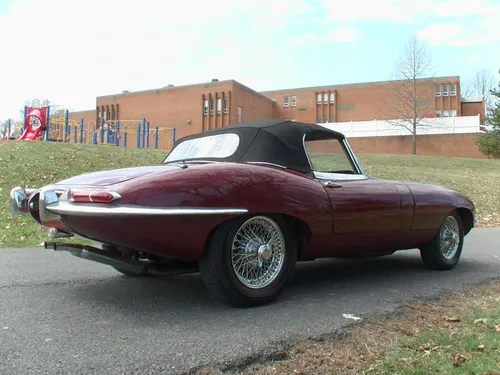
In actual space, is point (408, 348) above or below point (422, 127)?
below

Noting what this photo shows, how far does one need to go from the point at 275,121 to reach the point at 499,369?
8.67 ft

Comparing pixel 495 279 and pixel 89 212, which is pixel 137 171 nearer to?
pixel 89 212

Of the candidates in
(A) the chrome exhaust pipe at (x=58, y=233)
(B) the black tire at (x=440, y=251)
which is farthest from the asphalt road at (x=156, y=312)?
(A) the chrome exhaust pipe at (x=58, y=233)

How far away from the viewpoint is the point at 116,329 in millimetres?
2988

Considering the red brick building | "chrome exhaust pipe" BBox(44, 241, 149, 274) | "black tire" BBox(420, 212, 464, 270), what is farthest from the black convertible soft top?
the red brick building

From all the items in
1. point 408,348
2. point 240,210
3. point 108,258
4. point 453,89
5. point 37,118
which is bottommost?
point 408,348

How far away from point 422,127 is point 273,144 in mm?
42291

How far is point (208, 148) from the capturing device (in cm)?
436

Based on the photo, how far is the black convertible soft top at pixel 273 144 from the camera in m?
4.00

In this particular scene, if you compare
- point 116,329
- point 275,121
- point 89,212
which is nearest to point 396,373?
point 116,329

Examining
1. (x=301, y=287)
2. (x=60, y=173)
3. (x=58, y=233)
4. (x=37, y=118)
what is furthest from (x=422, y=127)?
(x=58, y=233)

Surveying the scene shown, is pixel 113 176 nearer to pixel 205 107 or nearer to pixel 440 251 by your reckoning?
pixel 440 251

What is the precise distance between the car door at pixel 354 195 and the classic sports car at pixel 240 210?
0.01m

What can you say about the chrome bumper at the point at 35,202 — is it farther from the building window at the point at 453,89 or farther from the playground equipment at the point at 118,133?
the building window at the point at 453,89
